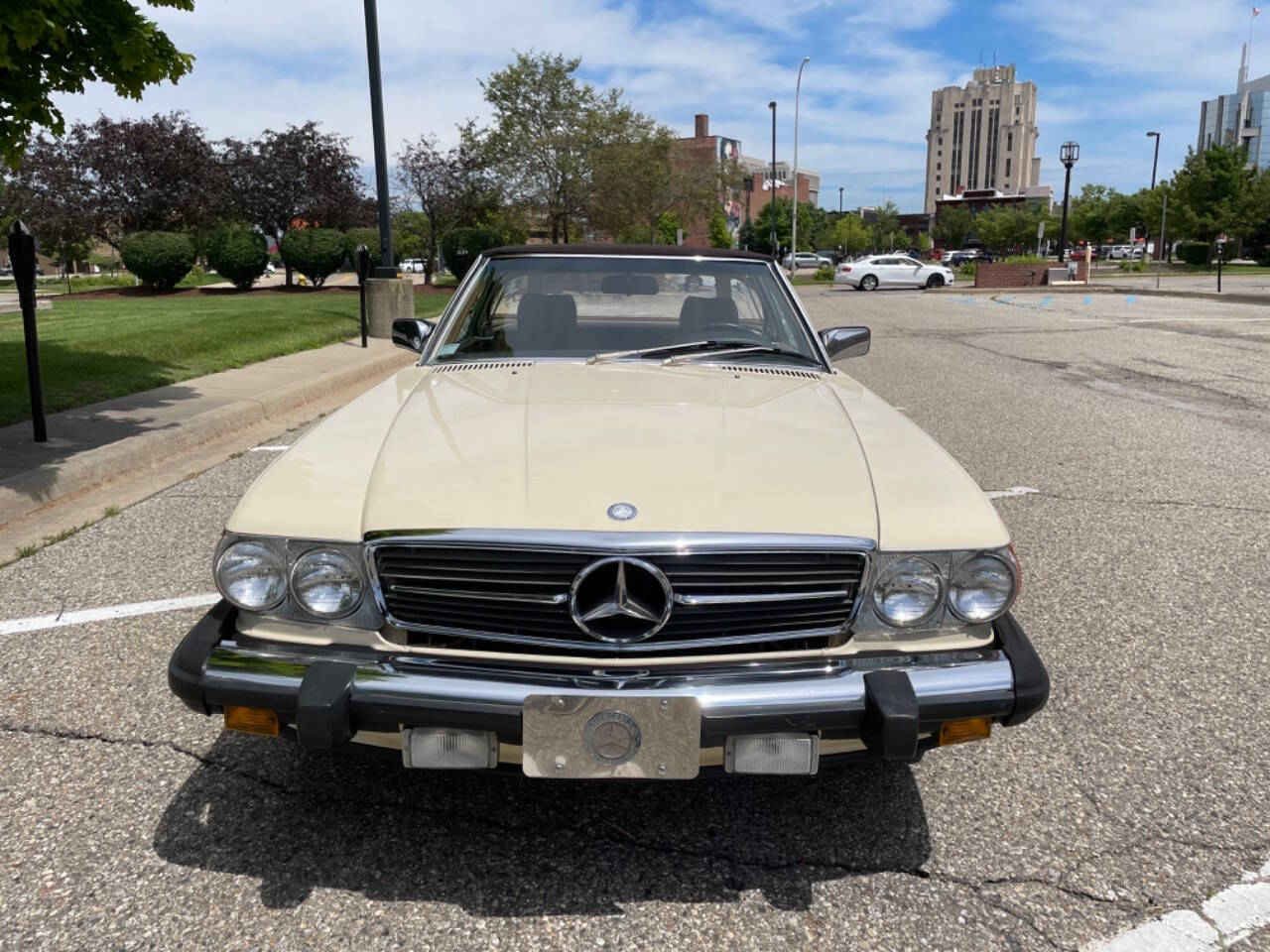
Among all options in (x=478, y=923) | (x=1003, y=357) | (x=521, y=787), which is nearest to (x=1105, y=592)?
(x=521, y=787)

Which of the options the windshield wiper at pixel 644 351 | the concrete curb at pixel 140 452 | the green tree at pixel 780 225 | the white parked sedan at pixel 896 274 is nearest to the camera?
the windshield wiper at pixel 644 351

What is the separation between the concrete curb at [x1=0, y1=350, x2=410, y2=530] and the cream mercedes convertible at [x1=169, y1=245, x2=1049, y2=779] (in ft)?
12.8

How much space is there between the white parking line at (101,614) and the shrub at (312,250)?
2412 cm

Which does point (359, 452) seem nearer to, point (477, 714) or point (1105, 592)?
point (477, 714)

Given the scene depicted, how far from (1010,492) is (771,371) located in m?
3.25

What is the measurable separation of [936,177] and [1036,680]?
210 m

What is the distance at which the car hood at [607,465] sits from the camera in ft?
7.68

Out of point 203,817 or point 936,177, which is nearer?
point 203,817

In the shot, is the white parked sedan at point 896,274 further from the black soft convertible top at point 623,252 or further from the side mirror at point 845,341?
the black soft convertible top at point 623,252

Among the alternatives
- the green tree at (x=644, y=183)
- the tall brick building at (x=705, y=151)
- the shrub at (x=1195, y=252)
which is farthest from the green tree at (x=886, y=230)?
the green tree at (x=644, y=183)

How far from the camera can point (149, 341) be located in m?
12.5

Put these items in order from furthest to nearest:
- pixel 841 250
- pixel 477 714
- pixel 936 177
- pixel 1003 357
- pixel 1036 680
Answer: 1. pixel 936 177
2. pixel 841 250
3. pixel 1003 357
4. pixel 1036 680
5. pixel 477 714

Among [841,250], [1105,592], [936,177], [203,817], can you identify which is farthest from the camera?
[936,177]

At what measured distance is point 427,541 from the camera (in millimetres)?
2291
